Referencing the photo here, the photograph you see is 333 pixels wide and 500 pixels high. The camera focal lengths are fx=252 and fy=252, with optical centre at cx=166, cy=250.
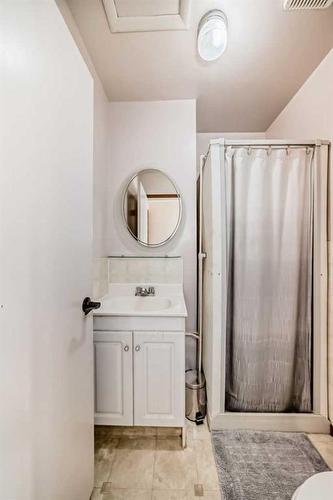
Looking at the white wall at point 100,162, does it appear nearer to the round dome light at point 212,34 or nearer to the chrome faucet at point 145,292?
the chrome faucet at point 145,292

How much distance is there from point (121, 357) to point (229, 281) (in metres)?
0.86

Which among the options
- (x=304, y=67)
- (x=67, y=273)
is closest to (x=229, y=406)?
(x=67, y=273)

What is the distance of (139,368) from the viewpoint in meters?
1.57

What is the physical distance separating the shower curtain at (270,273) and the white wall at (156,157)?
0.57m

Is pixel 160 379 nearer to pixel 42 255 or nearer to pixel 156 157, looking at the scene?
pixel 42 255

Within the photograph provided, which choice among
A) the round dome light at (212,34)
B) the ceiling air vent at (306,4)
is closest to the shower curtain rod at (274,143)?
the round dome light at (212,34)

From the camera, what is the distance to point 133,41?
5.23ft

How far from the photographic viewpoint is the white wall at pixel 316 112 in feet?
5.43

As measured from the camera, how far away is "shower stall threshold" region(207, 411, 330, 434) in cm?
169

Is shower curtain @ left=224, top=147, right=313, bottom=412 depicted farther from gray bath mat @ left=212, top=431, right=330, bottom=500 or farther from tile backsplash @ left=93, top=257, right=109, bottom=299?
tile backsplash @ left=93, top=257, right=109, bottom=299

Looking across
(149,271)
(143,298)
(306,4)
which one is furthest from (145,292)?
(306,4)

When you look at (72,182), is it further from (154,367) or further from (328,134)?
(328,134)

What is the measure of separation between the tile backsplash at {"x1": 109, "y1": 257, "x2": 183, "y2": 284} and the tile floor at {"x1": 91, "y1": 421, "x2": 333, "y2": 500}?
3.55 ft

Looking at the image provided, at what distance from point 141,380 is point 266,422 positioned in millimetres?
916
